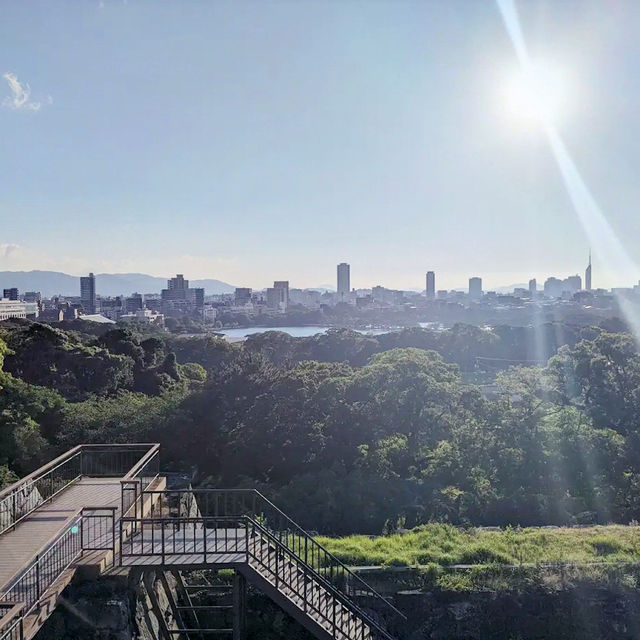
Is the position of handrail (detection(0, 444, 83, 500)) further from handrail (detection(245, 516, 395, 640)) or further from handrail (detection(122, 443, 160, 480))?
handrail (detection(245, 516, 395, 640))

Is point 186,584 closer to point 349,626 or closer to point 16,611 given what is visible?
point 349,626

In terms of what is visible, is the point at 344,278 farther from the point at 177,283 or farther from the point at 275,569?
the point at 275,569

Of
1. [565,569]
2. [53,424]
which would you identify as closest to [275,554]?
[565,569]

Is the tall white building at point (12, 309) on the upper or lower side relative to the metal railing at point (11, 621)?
upper

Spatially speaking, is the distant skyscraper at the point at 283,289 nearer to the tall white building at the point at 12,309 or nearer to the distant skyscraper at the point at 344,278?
the distant skyscraper at the point at 344,278

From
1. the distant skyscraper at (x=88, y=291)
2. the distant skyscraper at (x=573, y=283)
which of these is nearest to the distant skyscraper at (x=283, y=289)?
the distant skyscraper at (x=88, y=291)

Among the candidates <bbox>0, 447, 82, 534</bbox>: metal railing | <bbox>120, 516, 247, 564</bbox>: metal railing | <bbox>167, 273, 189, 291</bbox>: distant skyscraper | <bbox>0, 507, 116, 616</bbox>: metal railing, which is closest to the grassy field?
<bbox>120, 516, 247, 564</bbox>: metal railing

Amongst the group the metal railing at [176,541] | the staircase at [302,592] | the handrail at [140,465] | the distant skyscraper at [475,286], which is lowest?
the staircase at [302,592]
